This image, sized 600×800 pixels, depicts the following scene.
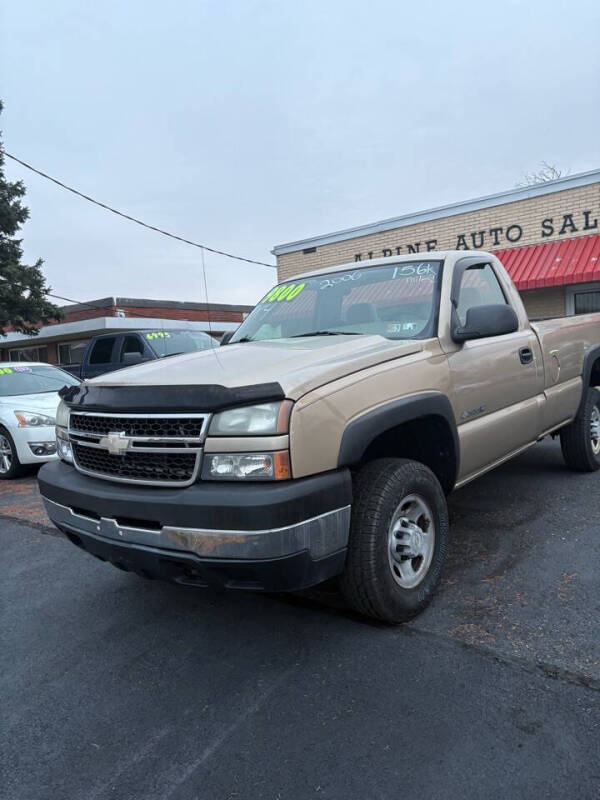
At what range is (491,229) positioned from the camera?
42.2 feet

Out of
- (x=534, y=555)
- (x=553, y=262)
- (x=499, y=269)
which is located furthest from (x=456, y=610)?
(x=553, y=262)

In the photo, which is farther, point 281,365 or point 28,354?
point 28,354

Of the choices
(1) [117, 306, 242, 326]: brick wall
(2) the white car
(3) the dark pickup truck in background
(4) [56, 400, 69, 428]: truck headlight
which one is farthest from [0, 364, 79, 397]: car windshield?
(1) [117, 306, 242, 326]: brick wall

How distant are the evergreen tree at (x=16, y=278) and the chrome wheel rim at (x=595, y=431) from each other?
74.5 ft

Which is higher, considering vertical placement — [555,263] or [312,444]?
[555,263]

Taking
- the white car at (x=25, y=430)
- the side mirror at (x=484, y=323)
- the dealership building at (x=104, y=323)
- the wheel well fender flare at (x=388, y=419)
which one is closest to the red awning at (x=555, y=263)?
the side mirror at (x=484, y=323)

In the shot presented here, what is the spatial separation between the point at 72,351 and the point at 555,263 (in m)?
22.5

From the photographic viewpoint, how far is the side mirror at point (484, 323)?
3.28 m

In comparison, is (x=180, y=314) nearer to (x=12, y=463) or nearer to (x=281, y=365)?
(x=12, y=463)

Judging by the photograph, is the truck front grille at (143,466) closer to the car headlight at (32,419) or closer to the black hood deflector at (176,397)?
the black hood deflector at (176,397)

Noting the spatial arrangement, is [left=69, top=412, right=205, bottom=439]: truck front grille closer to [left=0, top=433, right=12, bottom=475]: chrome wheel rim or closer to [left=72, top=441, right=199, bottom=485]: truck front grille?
[left=72, top=441, right=199, bottom=485]: truck front grille

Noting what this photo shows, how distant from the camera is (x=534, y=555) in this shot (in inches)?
141

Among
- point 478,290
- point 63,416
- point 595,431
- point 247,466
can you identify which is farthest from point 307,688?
point 595,431

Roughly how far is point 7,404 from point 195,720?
5.85 meters
